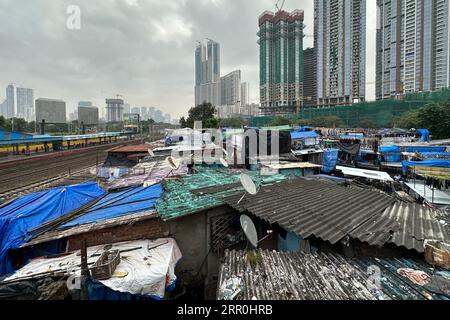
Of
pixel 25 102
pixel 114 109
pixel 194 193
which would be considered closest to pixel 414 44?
pixel 194 193

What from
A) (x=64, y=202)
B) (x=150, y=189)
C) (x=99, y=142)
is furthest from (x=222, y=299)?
(x=99, y=142)

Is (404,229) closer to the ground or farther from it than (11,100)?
closer to the ground

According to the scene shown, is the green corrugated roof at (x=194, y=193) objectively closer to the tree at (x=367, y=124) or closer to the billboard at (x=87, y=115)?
the tree at (x=367, y=124)

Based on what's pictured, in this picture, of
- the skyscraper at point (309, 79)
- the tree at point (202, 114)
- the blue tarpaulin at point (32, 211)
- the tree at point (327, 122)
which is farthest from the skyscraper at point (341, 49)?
the blue tarpaulin at point (32, 211)

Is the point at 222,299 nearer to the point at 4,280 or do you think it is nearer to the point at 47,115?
the point at 4,280

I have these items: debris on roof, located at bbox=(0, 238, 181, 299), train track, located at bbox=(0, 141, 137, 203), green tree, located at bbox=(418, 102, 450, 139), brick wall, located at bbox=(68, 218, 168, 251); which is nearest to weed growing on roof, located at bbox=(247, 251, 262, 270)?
debris on roof, located at bbox=(0, 238, 181, 299)

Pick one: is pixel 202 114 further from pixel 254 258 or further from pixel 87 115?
pixel 87 115

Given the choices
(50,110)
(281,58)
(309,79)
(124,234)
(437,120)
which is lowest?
(124,234)
